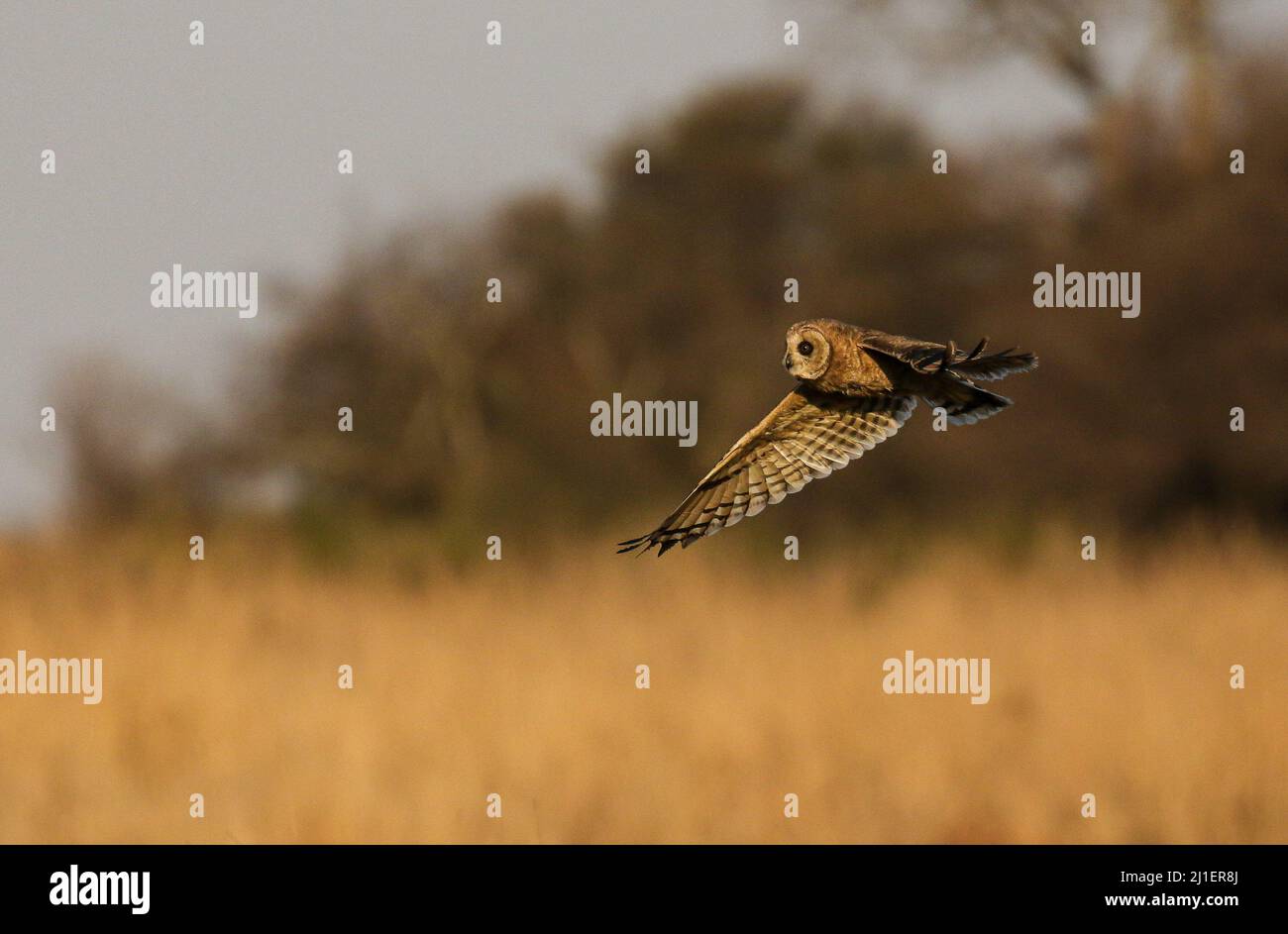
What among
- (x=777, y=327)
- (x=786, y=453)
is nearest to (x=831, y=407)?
(x=786, y=453)

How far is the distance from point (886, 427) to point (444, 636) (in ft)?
19.4

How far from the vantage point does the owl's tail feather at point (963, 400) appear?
22.3 inches

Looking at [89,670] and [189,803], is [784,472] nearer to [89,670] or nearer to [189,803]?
[189,803]

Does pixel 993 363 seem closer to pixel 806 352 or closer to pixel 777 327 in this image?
pixel 806 352

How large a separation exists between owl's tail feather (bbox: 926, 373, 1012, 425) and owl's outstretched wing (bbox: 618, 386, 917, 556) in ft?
0.10

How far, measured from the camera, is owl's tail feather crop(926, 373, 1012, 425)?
57 centimetres

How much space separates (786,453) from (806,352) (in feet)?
0.23

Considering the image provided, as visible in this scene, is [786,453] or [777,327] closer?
[786,453]

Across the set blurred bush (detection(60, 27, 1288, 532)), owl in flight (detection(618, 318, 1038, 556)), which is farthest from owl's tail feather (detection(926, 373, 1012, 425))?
blurred bush (detection(60, 27, 1288, 532))

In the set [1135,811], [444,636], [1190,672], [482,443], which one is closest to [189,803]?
[444,636]

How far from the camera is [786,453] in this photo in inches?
25.7

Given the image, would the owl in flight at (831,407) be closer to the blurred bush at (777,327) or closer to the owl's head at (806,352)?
the owl's head at (806,352)

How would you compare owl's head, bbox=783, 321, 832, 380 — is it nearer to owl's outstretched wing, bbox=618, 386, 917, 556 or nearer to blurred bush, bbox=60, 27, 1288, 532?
owl's outstretched wing, bbox=618, 386, 917, 556

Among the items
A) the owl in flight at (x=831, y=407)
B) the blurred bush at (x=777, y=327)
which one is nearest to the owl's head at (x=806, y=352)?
the owl in flight at (x=831, y=407)
